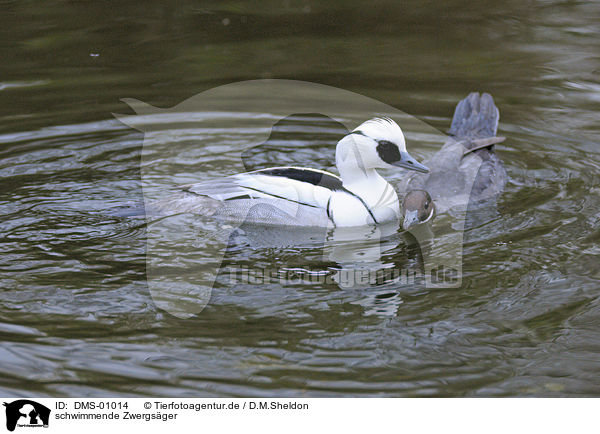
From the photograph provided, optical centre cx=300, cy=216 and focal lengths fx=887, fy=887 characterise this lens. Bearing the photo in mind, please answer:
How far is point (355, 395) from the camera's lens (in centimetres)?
565

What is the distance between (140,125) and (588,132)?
5.28 meters

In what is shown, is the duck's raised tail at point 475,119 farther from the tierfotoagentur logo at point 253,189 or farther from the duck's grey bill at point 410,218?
the duck's grey bill at point 410,218

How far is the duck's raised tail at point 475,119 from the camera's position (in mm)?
10180

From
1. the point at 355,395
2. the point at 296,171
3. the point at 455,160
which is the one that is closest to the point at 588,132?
the point at 455,160

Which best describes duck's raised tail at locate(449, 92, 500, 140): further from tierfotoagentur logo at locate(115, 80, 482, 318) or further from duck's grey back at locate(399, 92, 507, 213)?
tierfotoagentur logo at locate(115, 80, 482, 318)

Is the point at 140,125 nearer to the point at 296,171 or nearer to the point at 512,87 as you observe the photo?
the point at 296,171

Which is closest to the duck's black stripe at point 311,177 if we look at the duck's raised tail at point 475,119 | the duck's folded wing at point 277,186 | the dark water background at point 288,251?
the duck's folded wing at point 277,186

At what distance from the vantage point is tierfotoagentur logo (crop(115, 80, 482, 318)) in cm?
725

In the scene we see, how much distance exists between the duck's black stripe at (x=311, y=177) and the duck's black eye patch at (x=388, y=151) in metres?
0.50

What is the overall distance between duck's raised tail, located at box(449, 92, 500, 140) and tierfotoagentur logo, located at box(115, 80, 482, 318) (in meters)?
0.21
